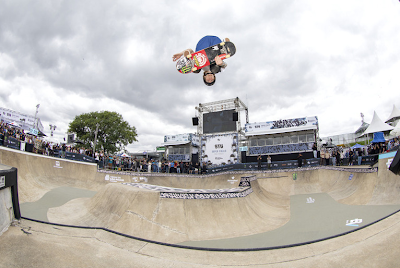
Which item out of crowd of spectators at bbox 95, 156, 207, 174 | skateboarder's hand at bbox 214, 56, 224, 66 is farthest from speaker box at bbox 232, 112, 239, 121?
crowd of spectators at bbox 95, 156, 207, 174

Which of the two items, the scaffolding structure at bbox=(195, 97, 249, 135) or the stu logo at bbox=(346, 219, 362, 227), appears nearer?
the stu logo at bbox=(346, 219, 362, 227)

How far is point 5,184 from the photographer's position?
4.48 m

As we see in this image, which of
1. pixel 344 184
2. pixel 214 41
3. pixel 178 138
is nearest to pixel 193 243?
pixel 344 184

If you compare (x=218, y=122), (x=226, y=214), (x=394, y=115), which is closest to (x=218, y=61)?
(x=218, y=122)

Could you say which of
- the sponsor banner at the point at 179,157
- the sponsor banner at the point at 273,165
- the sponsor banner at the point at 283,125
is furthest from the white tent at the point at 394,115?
the sponsor banner at the point at 179,157

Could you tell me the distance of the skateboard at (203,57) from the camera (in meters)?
20.1

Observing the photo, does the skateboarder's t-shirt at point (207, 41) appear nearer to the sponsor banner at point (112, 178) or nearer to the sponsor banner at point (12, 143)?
the sponsor banner at point (112, 178)

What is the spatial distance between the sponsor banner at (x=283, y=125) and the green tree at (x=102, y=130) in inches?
947

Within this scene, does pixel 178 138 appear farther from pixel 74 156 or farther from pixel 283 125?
pixel 74 156

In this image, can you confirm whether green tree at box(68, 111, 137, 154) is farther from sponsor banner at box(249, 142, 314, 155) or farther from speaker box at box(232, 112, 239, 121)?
sponsor banner at box(249, 142, 314, 155)

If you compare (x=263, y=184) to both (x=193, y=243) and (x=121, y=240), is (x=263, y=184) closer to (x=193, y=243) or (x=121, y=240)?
(x=193, y=243)

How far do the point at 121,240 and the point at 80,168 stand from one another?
42.9 ft

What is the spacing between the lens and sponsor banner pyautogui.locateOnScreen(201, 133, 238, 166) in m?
22.7

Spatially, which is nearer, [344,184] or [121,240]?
[121,240]
